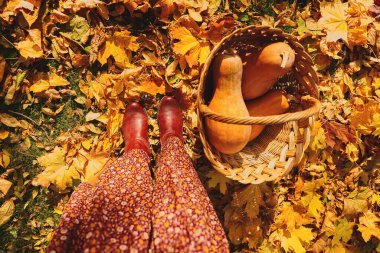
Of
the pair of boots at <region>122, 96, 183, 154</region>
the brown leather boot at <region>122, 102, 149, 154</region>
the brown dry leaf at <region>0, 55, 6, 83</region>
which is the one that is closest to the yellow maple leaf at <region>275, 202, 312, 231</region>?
the pair of boots at <region>122, 96, 183, 154</region>

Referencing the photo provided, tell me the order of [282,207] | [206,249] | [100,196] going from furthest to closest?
[282,207], [100,196], [206,249]

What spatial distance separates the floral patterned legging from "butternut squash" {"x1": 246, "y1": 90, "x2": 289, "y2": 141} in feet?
1.33

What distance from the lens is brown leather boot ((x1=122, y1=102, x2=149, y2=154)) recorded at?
1.44 m

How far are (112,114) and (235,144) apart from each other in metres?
0.68

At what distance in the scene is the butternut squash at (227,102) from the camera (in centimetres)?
123

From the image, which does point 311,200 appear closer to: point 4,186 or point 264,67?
point 264,67

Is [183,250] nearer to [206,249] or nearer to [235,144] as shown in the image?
[206,249]

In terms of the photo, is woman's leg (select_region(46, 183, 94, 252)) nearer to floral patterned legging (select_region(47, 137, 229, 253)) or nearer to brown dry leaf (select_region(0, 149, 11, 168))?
floral patterned legging (select_region(47, 137, 229, 253))

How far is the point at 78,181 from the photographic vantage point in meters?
1.51

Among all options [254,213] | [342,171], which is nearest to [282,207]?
[254,213]

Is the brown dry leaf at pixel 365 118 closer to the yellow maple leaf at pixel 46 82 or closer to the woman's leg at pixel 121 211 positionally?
the woman's leg at pixel 121 211

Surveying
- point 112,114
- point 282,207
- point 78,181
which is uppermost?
point 112,114

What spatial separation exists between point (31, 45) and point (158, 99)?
2.18 ft

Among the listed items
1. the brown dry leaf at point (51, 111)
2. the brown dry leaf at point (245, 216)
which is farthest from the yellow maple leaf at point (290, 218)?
the brown dry leaf at point (51, 111)
